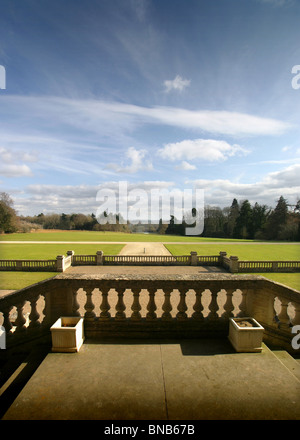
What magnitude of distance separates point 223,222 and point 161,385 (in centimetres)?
8390

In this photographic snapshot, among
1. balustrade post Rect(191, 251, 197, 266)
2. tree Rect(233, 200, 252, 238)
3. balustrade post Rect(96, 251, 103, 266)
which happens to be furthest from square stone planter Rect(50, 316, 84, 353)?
tree Rect(233, 200, 252, 238)

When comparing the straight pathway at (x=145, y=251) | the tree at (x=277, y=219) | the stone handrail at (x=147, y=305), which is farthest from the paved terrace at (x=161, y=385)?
the tree at (x=277, y=219)

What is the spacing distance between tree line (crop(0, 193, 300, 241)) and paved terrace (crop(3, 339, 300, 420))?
36858 millimetres

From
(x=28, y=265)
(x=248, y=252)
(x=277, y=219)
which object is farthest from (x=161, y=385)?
(x=277, y=219)

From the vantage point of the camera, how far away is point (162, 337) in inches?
169

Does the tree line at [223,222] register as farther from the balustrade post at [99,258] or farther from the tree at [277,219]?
the balustrade post at [99,258]

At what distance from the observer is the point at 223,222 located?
8250 cm

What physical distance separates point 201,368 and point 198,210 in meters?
87.5

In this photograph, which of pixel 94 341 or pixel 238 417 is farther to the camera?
pixel 94 341

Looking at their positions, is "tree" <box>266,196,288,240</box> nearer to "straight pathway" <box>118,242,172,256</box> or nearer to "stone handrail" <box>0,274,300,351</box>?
"straight pathway" <box>118,242,172,256</box>

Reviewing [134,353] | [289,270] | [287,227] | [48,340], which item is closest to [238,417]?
[134,353]

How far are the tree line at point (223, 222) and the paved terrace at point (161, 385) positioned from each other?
36858 millimetres

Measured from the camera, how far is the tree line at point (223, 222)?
57562 mm

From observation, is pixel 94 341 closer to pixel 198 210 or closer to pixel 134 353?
pixel 134 353
